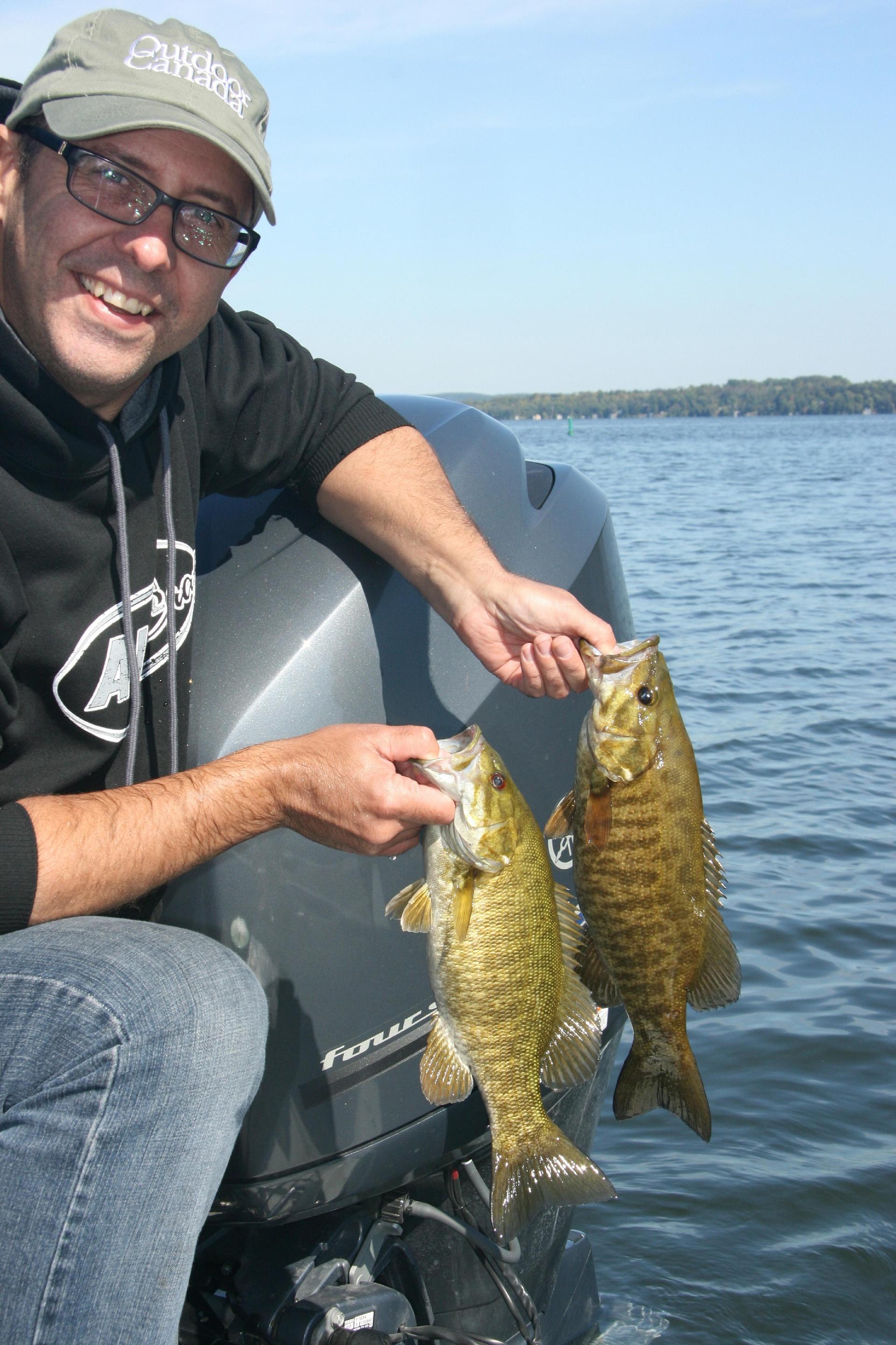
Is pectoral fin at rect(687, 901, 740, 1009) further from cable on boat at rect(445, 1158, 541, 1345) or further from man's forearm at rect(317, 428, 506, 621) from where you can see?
man's forearm at rect(317, 428, 506, 621)

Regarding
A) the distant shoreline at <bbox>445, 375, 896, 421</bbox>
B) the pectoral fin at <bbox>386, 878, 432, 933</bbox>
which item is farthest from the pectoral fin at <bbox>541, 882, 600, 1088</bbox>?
the distant shoreline at <bbox>445, 375, 896, 421</bbox>

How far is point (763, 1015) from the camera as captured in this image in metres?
6.55

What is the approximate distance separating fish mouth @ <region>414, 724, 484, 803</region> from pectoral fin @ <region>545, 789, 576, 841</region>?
0.31 metres

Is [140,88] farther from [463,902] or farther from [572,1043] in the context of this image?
[572,1043]

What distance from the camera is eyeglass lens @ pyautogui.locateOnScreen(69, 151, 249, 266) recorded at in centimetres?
256

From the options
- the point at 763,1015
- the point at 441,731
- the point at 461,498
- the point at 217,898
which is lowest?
the point at 763,1015

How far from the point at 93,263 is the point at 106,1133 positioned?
1797 millimetres

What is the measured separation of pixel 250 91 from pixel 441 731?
63.5 inches

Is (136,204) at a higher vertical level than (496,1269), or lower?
higher

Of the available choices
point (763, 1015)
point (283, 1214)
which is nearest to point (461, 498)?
point (283, 1214)

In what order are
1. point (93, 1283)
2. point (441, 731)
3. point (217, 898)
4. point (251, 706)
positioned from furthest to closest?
point (441, 731), point (251, 706), point (217, 898), point (93, 1283)

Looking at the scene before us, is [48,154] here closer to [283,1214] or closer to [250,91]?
[250,91]

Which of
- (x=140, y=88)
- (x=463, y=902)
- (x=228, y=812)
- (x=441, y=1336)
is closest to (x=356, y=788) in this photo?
(x=228, y=812)

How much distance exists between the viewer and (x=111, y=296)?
8.59 ft
